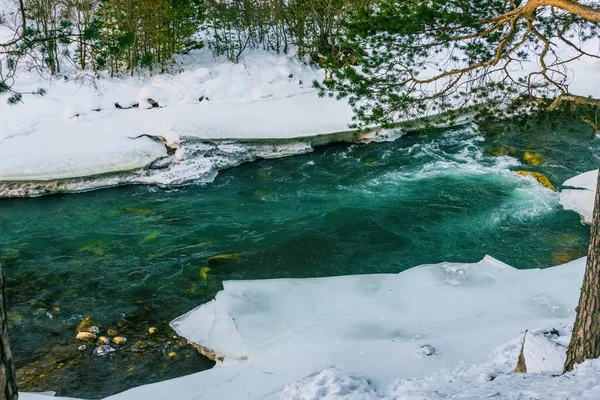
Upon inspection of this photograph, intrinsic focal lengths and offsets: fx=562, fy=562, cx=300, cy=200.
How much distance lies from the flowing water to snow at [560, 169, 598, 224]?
0.19m

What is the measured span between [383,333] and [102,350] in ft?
10.8

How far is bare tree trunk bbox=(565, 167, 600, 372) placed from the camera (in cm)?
358

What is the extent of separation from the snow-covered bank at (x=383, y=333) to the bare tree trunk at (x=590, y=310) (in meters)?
0.18

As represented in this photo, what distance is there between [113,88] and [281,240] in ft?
24.5

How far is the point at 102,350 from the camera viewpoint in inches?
260

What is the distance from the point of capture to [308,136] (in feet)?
43.2

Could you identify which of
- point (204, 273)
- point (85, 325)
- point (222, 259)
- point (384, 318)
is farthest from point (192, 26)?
point (384, 318)

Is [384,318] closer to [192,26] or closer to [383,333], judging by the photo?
[383,333]

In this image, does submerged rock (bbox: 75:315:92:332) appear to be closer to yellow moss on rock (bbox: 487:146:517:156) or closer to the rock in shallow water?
the rock in shallow water

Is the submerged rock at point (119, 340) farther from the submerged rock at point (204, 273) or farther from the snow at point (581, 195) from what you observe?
the snow at point (581, 195)

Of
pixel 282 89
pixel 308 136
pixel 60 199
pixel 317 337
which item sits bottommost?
pixel 317 337

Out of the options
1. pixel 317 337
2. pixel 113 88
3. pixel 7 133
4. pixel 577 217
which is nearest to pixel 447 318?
pixel 317 337

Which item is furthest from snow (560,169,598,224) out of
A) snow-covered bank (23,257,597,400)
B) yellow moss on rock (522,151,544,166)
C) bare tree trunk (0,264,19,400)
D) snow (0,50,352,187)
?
bare tree trunk (0,264,19,400)

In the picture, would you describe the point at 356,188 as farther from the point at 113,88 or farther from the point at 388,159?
the point at 113,88
